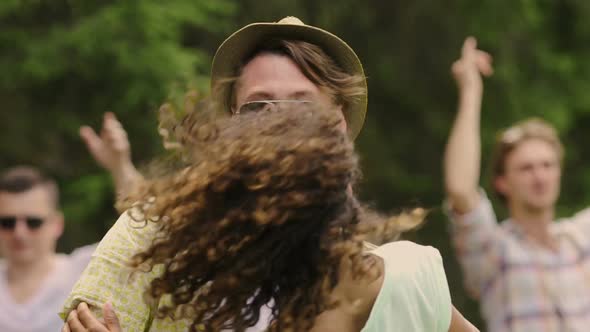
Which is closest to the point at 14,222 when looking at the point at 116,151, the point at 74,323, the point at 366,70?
the point at 116,151

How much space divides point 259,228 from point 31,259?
379 centimetres

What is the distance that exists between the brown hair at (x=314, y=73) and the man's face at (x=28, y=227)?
3241mm

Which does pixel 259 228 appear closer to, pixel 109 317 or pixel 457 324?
pixel 109 317

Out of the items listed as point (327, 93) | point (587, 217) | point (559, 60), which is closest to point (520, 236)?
point (587, 217)

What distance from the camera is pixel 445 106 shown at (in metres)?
10.0

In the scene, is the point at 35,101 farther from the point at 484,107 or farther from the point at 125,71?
the point at 484,107

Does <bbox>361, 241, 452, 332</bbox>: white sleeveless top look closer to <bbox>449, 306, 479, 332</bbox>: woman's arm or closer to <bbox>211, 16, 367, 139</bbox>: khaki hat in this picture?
<bbox>449, 306, 479, 332</bbox>: woman's arm

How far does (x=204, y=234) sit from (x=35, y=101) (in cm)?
651

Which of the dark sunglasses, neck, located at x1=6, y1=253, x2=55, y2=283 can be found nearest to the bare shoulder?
neck, located at x1=6, y1=253, x2=55, y2=283

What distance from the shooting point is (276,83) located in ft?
8.13

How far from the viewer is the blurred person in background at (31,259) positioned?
5.34 metres

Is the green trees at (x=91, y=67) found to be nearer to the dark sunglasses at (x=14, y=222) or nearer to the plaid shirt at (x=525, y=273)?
the dark sunglasses at (x=14, y=222)

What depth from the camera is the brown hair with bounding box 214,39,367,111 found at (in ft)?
8.29

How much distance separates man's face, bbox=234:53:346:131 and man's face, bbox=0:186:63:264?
331 centimetres
